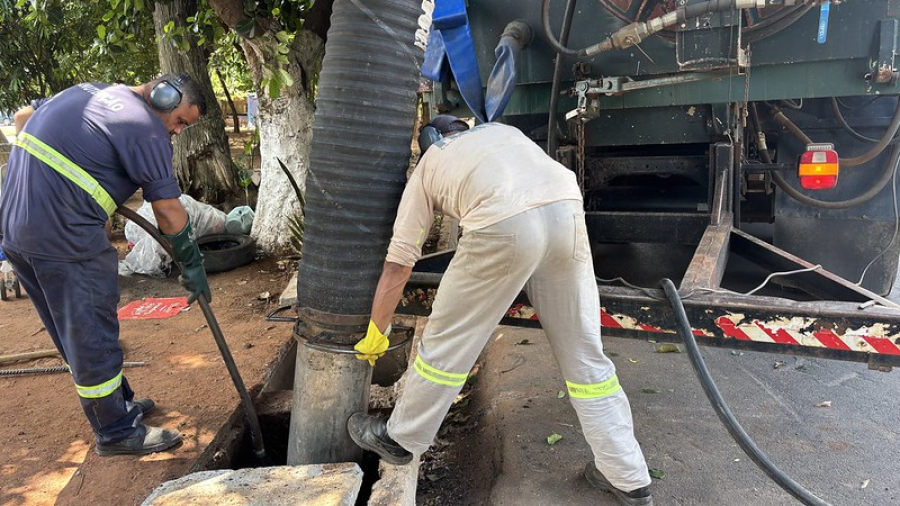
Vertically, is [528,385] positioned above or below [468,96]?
below

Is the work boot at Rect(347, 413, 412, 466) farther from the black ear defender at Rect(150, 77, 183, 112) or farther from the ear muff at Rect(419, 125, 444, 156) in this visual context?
the black ear defender at Rect(150, 77, 183, 112)

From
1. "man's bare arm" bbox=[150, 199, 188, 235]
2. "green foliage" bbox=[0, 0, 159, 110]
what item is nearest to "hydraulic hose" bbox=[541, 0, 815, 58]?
"man's bare arm" bbox=[150, 199, 188, 235]

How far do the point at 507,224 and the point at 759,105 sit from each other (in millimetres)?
2597

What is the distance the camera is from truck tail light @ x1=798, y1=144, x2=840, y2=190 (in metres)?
3.59

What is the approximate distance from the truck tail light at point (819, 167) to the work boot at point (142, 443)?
3.59 m

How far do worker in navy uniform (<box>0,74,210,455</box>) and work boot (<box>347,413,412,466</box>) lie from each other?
1.07 metres

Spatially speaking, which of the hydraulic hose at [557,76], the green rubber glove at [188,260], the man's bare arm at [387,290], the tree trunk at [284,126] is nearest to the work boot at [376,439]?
the man's bare arm at [387,290]

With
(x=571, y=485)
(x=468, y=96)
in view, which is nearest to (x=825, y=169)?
(x=468, y=96)

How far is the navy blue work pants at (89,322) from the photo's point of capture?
2920 millimetres

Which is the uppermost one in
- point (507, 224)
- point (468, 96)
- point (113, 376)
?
point (468, 96)

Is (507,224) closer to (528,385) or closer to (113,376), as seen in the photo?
(528,385)

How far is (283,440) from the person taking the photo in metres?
3.56

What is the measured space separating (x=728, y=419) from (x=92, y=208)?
2754 mm

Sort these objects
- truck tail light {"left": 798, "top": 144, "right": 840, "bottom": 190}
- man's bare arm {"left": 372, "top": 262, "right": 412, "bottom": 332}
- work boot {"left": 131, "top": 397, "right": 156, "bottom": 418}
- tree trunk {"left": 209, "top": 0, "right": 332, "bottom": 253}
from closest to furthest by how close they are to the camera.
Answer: man's bare arm {"left": 372, "top": 262, "right": 412, "bottom": 332} < work boot {"left": 131, "top": 397, "right": 156, "bottom": 418} < truck tail light {"left": 798, "top": 144, "right": 840, "bottom": 190} < tree trunk {"left": 209, "top": 0, "right": 332, "bottom": 253}
